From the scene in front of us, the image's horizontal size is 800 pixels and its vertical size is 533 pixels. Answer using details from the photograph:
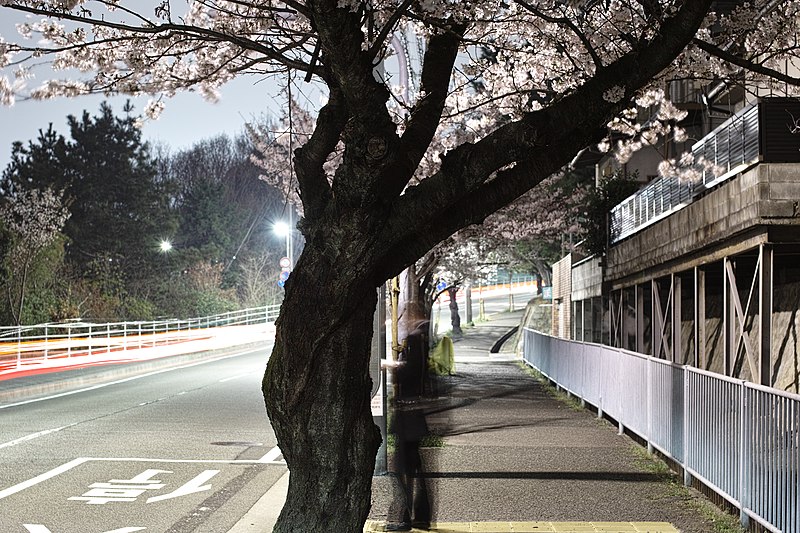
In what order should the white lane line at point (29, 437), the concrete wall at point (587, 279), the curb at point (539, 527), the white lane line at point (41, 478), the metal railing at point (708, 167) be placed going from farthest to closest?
the concrete wall at point (587, 279)
the white lane line at point (29, 437)
the metal railing at point (708, 167)
the white lane line at point (41, 478)
the curb at point (539, 527)

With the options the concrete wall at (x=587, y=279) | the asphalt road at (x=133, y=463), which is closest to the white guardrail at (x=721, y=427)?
the asphalt road at (x=133, y=463)

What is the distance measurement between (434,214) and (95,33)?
367 cm

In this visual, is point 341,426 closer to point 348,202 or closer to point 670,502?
point 348,202

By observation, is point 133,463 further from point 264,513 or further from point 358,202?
point 358,202

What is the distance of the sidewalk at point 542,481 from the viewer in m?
8.24

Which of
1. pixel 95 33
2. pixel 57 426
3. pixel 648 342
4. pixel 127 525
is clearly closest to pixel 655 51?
pixel 95 33

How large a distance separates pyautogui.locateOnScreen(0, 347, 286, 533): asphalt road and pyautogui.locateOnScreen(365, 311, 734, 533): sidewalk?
1.75 meters

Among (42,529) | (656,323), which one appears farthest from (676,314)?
(42,529)

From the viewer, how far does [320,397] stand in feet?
19.3

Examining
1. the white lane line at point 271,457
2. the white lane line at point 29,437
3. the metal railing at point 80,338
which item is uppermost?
the metal railing at point 80,338

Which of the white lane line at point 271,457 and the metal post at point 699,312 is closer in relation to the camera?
the white lane line at point 271,457

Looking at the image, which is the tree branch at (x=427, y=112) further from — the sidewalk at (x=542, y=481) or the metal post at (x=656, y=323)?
the metal post at (x=656, y=323)

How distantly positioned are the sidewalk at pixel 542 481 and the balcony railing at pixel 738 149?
3.80 metres

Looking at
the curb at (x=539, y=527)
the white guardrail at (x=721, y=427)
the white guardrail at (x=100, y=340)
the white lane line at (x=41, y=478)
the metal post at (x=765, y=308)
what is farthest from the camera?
the white guardrail at (x=100, y=340)
